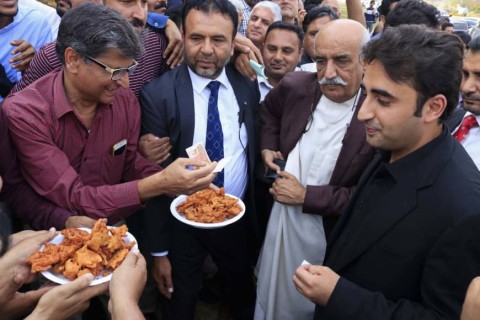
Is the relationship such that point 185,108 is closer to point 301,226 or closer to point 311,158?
point 311,158

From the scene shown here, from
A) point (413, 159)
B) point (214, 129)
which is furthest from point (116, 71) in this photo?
point (413, 159)

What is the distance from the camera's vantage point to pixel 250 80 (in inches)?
129

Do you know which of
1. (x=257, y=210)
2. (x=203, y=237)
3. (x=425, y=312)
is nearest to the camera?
(x=425, y=312)

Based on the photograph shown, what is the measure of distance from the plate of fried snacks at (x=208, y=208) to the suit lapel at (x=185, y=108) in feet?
1.27

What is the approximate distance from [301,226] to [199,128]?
1025mm

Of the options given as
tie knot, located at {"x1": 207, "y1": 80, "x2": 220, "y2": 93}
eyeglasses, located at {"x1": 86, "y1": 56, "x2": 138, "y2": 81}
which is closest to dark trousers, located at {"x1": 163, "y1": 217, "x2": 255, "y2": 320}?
tie knot, located at {"x1": 207, "y1": 80, "x2": 220, "y2": 93}

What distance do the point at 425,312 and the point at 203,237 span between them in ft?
5.83

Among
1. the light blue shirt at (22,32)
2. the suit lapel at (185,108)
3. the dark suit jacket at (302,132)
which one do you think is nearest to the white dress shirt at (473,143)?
the dark suit jacket at (302,132)

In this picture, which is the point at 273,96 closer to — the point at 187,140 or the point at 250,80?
the point at 250,80

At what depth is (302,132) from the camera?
2.85 metres

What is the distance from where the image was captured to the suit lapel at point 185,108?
9.18 ft

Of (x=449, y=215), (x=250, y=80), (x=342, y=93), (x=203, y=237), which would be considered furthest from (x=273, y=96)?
(x=449, y=215)

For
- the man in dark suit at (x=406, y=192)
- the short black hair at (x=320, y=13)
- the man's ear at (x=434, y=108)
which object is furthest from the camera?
the short black hair at (x=320, y=13)

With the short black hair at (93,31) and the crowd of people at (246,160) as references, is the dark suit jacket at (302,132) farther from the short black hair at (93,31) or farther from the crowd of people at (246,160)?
the short black hair at (93,31)
